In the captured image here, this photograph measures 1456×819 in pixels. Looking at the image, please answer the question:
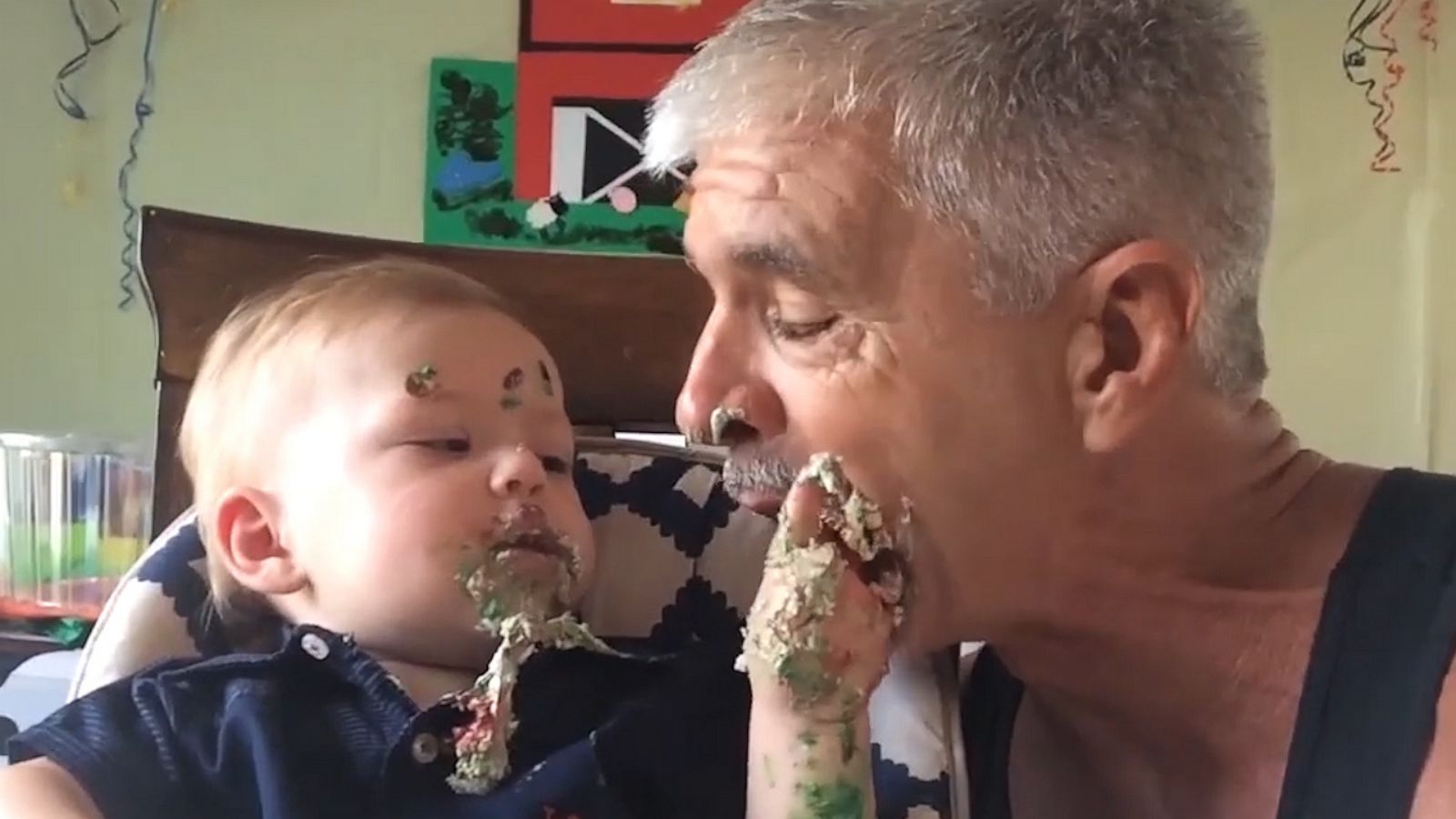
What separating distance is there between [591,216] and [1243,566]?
1762 mm

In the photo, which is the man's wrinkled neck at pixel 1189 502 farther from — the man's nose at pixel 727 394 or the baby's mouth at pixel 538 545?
the baby's mouth at pixel 538 545

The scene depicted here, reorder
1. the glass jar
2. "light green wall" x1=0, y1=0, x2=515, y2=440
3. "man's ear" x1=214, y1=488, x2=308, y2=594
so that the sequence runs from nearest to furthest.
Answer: "man's ear" x1=214, y1=488, x2=308, y2=594 → the glass jar → "light green wall" x1=0, y1=0, x2=515, y2=440

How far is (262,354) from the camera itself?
50.8 inches

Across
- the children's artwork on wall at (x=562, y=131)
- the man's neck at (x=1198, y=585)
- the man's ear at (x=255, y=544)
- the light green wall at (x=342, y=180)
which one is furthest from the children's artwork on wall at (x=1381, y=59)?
the man's ear at (x=255, y=544)

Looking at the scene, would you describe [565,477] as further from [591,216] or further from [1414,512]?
[591,216]

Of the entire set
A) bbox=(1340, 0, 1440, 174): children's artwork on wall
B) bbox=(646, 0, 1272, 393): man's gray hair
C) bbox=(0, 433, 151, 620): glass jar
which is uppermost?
bbox=(1340, 0, 1440, 174): children's artwork on wall

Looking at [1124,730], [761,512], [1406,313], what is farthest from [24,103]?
[1406,313]

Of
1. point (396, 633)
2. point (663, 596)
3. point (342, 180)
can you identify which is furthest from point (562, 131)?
point (396, 633)

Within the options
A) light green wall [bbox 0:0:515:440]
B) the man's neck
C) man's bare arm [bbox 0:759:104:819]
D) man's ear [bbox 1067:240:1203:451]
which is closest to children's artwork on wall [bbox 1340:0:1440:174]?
light green wall [bbox 0:0:515:440]

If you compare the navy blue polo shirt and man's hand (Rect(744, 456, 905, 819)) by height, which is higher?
man's hand (Rect(744, 456, 905, 819))

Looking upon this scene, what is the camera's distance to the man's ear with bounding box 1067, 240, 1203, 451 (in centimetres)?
102

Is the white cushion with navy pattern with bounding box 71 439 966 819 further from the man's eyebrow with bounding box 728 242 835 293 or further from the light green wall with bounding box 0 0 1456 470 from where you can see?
the light green wall with bounding box 0 0 1456 470

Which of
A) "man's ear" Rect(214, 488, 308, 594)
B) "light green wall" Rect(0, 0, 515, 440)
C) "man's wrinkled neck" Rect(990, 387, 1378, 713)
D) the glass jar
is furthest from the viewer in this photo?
"light green wall" Rect(0, 0, 515, 440)

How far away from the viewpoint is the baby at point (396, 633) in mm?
1087
